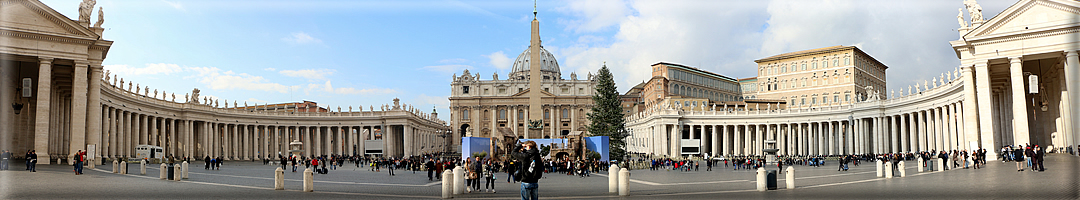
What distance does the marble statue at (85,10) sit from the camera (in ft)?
115

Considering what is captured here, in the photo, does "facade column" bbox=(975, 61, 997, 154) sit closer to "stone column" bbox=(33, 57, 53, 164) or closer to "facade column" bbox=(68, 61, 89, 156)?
"facade column" bbox=(68, 61, 89, 156)

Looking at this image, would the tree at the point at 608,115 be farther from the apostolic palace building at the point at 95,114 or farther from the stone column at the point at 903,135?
the stone column at the point at 903,135

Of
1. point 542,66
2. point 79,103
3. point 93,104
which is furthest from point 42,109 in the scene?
point 542,66

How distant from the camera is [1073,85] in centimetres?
3038

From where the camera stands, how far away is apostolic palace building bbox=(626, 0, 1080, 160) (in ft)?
108

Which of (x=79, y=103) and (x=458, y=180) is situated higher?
(x=79, y=103)

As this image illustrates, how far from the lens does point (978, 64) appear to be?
115ft

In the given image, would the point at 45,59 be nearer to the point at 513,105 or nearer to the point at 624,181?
the point at 624,181

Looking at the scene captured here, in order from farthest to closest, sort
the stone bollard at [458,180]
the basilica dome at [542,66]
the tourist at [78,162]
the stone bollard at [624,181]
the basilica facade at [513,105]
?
1. the basilica dome at [542,66]
2. the basilica facade at [513,105]
3. the tourist at [78,162]
4. the stone bollard at [458,180]
5. the stone bollard at [624,181]

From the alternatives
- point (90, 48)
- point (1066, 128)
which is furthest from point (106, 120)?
point (1066, 128)

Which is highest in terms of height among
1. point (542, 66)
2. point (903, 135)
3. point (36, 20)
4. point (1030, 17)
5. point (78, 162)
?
point (542, 66)

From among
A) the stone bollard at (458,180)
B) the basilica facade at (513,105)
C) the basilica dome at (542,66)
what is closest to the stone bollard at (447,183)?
the stone bollard at (458,180)

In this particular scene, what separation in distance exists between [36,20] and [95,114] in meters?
5.63

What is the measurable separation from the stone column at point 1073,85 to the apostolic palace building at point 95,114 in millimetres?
41342
